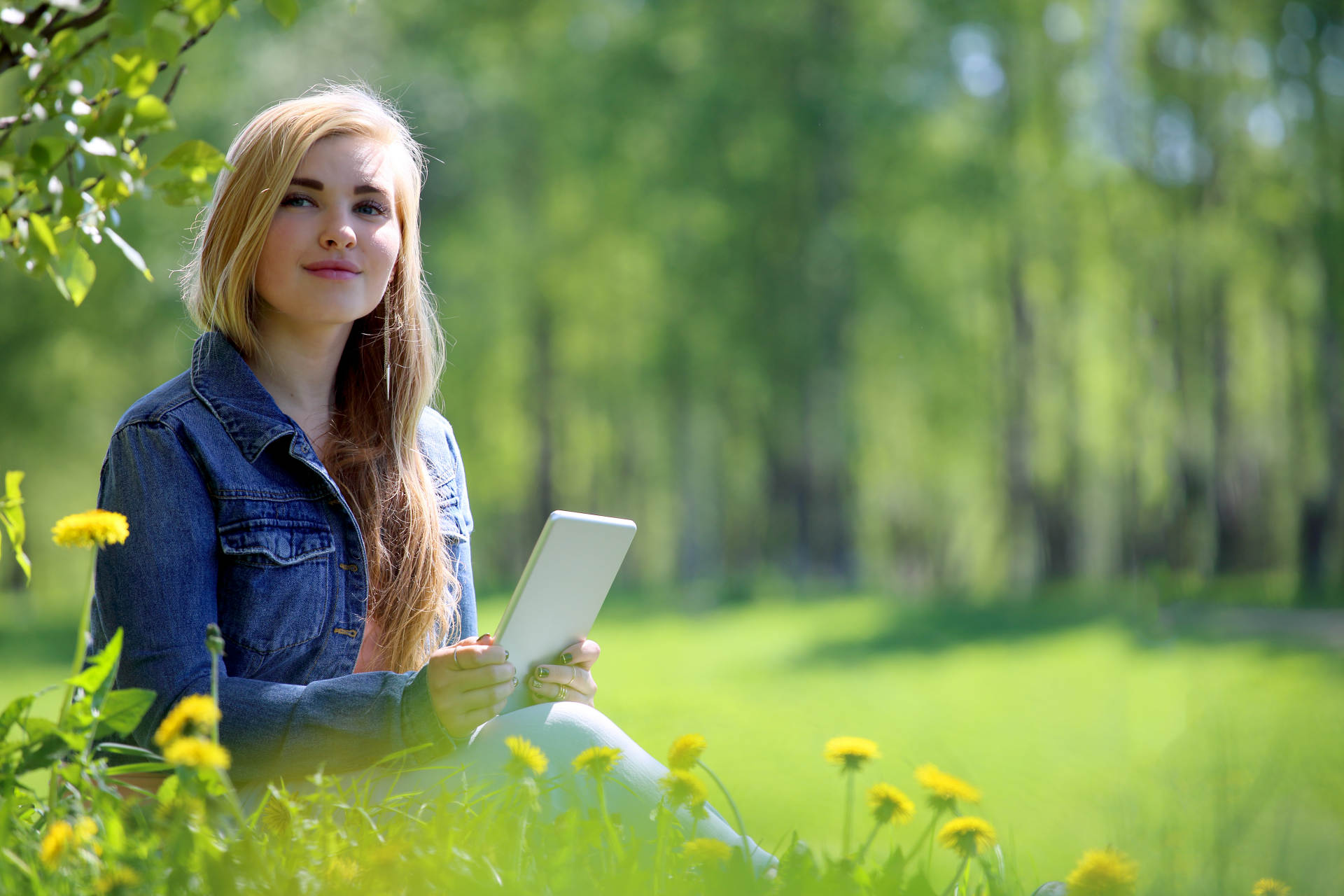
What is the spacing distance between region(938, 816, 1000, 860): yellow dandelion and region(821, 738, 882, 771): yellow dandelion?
0.12 m

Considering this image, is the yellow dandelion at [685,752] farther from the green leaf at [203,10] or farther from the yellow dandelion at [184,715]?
the green leaf at [203,10]

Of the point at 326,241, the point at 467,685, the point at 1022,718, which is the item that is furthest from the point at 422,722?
the point at 1022,718

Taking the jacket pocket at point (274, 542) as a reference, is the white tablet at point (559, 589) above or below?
below

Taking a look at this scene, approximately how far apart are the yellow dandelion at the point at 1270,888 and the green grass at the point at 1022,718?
1cm

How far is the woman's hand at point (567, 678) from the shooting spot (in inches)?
80.5

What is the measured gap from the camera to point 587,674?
2127 millimetres

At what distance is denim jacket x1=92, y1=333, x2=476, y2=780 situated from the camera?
179 centimetres

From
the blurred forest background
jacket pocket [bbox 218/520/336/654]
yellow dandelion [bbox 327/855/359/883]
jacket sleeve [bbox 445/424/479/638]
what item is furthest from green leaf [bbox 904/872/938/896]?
the blurred forest background

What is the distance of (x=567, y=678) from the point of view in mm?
2061

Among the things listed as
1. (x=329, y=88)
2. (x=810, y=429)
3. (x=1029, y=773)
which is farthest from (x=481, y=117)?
A: (x=329, y=88)

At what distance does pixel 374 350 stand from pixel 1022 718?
6.74 meters

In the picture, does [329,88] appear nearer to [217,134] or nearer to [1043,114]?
[217,134]

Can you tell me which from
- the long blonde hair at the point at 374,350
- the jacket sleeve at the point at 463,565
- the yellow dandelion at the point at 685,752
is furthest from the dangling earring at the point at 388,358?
the yellow dandelion at the point at 685,752

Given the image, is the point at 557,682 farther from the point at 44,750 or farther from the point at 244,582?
the point at 44,750
